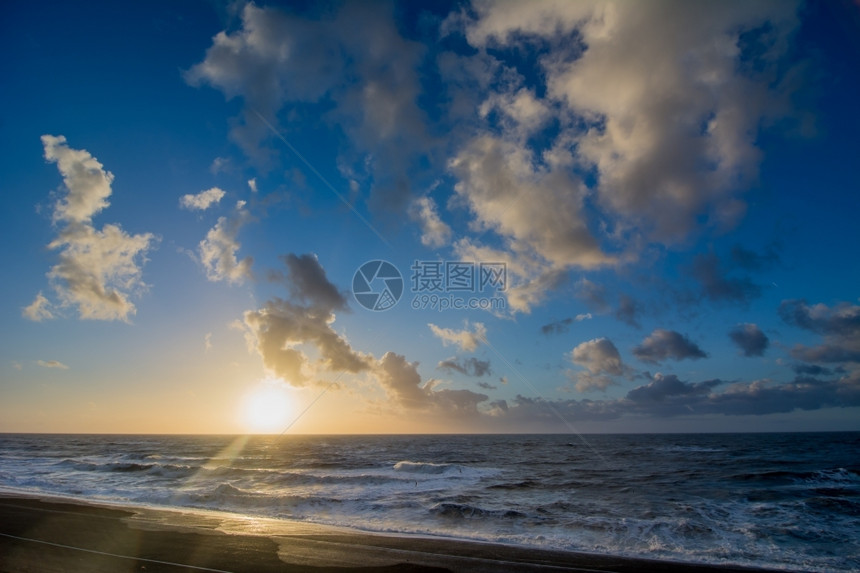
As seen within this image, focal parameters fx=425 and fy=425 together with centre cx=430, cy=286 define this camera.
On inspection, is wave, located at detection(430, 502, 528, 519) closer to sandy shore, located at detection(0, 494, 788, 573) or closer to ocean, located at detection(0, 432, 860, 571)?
ocean, located at detection(0, 432, 860, 571)

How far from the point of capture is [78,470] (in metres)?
48.0

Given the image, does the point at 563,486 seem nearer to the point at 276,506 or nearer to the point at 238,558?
the point at 276,506

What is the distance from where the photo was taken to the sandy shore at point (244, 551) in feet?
43.9

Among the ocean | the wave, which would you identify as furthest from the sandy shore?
the wave

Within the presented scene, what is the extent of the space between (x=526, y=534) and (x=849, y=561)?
38.9 ft

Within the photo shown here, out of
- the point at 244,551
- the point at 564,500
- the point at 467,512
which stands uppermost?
the point at 244,551

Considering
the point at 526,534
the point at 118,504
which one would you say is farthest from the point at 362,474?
the point at 526,534

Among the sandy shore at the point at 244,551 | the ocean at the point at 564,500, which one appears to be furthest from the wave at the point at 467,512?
the sandy shore at the point at 244,551

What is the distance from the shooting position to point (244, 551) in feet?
49.3

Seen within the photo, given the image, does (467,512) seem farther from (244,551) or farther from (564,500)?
(244,551)

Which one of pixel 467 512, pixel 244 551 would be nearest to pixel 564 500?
pixel 467 512

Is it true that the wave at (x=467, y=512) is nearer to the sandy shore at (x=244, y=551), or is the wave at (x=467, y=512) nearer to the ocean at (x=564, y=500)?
the ocean at (x=564, y=500)

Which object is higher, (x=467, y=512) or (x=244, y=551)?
(x=244, y=551)

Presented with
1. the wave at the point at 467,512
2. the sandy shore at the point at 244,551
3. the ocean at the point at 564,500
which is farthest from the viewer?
the wave at the point at 467,512
